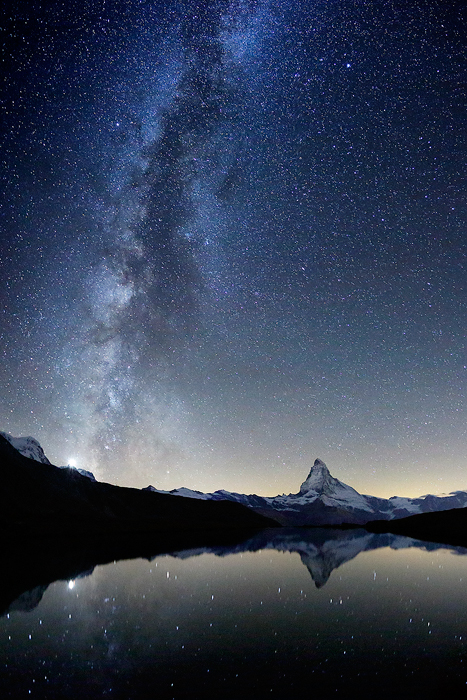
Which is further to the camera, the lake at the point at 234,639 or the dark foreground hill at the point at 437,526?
the dark foreground hill at the point at 437,526

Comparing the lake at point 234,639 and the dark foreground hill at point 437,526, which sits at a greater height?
the lake at point 234,639

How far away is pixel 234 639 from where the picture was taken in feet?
51.4

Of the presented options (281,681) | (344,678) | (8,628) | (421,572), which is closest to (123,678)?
(281,681)

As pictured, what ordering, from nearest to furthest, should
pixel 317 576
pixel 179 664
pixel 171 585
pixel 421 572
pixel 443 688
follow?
pixel 443 688
pixel 179 664
pixel 171 585
pixel 317 576
pixel 421 572

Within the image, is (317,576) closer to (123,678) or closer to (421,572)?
(421,572)

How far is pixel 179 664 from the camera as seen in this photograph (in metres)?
13.0

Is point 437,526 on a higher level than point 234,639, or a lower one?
lower

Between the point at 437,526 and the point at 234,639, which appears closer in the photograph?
the point at 234,639

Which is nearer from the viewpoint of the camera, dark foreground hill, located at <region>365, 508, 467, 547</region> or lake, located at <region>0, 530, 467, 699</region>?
lake, located at <region>0, 530, 467, 699</region>

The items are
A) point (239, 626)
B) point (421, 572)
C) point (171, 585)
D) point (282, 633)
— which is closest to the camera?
point (282, 633)

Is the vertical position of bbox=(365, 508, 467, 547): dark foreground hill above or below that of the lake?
below

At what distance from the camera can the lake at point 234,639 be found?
11500 millimetres

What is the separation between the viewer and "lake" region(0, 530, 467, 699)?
37.7 ft

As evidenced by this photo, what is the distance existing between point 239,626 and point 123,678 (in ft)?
23.1
